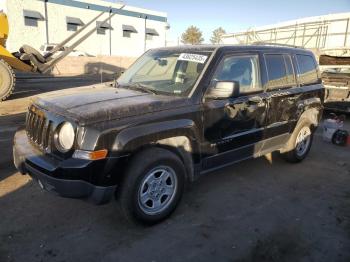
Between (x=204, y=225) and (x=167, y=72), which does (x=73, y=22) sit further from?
(x=204, y=225)

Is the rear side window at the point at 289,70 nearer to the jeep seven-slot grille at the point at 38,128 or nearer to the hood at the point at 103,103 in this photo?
the hood at the point at 103,103

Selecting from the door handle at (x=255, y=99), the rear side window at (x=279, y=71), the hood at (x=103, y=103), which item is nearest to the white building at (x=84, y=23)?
the hood at (x=103, y=103)

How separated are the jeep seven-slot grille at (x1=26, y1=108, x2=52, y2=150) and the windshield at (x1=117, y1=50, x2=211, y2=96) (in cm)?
123

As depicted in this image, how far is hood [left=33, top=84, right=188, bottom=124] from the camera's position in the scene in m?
3.27

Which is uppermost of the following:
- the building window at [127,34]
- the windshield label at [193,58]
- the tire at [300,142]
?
the building window at [127,34]

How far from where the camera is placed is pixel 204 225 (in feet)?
12.6

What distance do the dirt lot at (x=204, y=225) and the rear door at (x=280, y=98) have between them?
2.28ft

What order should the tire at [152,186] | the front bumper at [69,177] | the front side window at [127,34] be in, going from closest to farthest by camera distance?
the front bumper at [69,177]
the tire at [152,186]
the front side window at [127,34]

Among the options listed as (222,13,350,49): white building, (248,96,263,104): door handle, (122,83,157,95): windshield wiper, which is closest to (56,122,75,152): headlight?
(122,83,157,95): windshield wiper

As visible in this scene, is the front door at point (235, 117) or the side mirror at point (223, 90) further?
the front door at point (235, 117)

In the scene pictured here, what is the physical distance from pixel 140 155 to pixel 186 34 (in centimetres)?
5594

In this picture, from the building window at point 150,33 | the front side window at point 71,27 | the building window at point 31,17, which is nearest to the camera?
the building window at point 31,17

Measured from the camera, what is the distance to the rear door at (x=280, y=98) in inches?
194

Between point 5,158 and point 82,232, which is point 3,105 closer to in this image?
point 5,158
